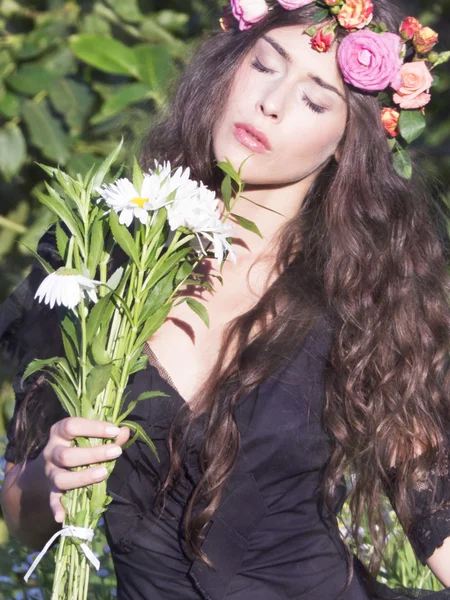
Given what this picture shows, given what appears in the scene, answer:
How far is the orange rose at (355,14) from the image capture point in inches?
75.0

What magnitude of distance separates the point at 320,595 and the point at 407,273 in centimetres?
67

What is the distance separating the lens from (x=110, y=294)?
147 centimetres

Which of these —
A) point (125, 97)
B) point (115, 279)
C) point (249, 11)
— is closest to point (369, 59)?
point (249, 11)

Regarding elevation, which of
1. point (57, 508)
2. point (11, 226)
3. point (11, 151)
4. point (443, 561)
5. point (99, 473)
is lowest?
point (11, 226)

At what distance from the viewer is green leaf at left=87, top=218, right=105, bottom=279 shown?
1.49m

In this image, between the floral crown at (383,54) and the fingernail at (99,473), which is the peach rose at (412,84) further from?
the fingernail at (99,473)

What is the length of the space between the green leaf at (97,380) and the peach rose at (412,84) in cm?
93

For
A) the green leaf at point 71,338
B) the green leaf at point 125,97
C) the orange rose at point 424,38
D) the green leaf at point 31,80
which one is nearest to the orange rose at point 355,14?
the orange rose at point 424,38

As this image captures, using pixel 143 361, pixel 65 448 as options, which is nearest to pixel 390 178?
pixel 143 361

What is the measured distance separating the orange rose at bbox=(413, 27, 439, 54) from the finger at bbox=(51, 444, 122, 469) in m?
1.06

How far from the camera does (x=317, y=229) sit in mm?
2039

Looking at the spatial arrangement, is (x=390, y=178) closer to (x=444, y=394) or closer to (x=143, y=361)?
(x=444, y=394)

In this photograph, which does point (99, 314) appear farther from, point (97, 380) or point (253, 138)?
point (253, 138)

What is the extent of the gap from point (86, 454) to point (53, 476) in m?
0.09
